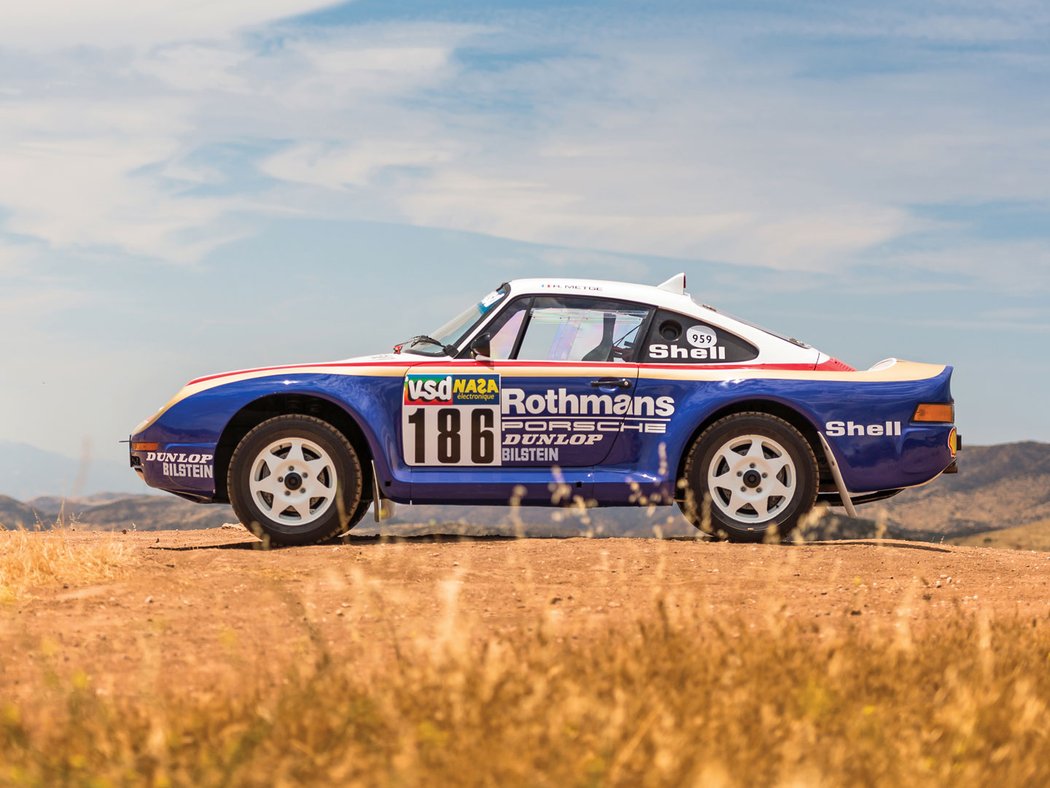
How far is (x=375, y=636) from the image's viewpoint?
6.28 metres

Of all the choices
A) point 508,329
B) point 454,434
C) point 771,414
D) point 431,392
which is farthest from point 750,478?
point 431,392

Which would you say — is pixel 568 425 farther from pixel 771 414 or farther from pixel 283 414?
pixel 283 414

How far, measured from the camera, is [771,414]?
9320 mm

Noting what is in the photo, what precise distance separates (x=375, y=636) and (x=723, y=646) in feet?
5.71

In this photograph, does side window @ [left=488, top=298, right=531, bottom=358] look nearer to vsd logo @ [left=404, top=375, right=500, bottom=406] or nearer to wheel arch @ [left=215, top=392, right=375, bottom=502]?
vsd logo @ [left=404, top=375, right=500, bottom=406]

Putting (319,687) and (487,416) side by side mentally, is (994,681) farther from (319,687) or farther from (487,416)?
(487,416)

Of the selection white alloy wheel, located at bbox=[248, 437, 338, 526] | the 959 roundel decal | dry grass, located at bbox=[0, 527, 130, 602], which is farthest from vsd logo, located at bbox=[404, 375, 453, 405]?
dry grass, located at bbox=[0, 527, 130, 602]

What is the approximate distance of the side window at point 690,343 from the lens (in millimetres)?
9430

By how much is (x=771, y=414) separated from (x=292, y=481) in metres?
3.46

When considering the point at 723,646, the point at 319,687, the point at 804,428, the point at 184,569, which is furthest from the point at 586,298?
the point at 319,687

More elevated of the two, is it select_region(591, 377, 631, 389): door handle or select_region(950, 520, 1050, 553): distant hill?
select_region(591, 377, 631, 389): door handle

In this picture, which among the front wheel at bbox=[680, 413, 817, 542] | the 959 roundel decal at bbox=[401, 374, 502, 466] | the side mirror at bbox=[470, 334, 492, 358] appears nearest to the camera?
the 959 roundel decal at bbox=[401, 374, 502, 466]

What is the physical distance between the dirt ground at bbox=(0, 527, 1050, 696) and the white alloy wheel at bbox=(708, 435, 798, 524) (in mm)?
335

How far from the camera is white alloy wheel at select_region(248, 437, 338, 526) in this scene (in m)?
9.16
